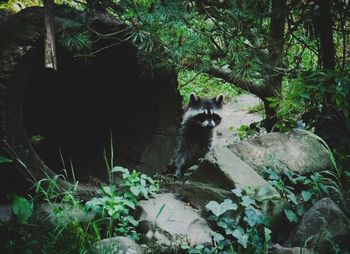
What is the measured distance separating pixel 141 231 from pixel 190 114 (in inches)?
100

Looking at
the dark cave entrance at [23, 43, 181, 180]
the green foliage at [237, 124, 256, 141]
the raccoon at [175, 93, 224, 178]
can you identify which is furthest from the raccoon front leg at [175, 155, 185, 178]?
the green foliage at [237, 124, 256, 141]

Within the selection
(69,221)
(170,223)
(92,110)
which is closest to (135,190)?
(170,223)

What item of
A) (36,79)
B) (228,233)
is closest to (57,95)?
(36,79)

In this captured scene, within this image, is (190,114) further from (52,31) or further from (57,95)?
(52,31)

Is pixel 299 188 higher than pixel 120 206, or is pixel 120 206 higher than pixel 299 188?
pixel 120 206

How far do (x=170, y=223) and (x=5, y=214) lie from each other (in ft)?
4.16

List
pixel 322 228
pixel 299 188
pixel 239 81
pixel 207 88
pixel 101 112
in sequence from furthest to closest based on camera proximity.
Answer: pixel 207 88 < pixel 101 112 < pixel 239 81 < pixel 299 188 < pixel 322 228

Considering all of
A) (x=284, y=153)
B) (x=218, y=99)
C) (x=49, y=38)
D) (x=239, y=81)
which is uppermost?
(x=49, y=38)

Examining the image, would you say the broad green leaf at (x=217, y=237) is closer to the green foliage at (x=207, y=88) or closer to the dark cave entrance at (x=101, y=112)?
the dark cave entrance at (x=101, y=112)

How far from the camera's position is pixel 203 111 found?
18.7 ft

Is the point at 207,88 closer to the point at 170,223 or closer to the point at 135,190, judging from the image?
the point at 135,190

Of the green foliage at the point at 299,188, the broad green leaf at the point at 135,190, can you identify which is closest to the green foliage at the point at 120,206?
the broad green leaf at the point at 135,190

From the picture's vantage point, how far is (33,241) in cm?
324

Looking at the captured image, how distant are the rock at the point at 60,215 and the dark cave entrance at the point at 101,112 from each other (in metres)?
1.20
